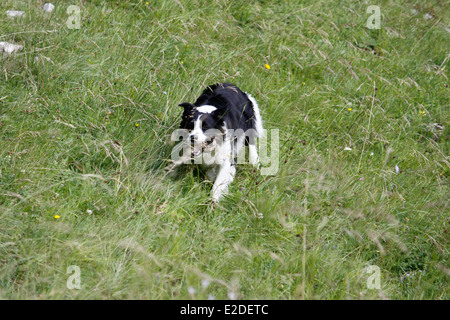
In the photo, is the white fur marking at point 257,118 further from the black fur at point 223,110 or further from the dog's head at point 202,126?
the dog's head at point 202,126

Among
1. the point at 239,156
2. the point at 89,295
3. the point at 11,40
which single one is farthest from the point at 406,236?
the point at 11,40

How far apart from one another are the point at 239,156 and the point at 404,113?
2774 mm

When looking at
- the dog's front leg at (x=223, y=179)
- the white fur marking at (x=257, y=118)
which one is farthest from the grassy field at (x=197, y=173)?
the white fur marking at (x=257, y=118)

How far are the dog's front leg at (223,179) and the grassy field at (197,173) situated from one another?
0.08m

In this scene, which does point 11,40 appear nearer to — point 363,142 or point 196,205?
point 196,205

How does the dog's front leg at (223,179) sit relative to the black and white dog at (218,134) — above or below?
below

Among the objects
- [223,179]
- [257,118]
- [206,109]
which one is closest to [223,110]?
[206,109]

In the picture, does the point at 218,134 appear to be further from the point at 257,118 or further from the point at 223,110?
the point at 257,118

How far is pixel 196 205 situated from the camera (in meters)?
3.93

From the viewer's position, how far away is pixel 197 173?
438cm

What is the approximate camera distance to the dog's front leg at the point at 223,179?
407cm

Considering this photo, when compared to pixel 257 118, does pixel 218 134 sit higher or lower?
lower

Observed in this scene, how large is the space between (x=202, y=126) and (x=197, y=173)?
0.58m

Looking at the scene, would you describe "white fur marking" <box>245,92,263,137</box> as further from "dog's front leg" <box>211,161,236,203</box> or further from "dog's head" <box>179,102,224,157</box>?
"dog's head" <box>179,102,224,157</box>
